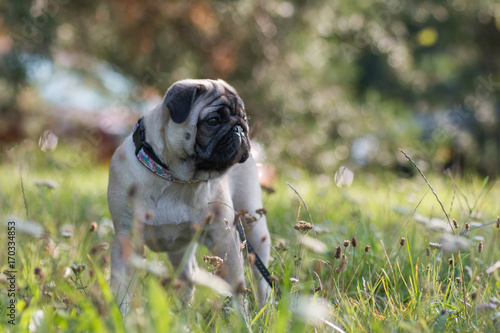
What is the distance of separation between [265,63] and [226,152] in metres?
4.36

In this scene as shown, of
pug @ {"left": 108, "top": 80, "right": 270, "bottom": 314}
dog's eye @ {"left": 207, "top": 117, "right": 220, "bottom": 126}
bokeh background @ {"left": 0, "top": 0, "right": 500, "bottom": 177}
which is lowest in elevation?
bokeh background @ {"left": 0, "top": 0, "right": 500, "bottom": 177}

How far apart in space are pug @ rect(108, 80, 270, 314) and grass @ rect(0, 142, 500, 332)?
221 millimetres

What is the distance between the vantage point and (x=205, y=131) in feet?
8.98

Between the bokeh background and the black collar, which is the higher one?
the black collar

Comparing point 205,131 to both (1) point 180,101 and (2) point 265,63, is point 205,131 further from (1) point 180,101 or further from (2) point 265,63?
(2) point 265,63


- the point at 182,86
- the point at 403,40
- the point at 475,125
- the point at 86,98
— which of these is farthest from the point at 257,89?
the point at 475,125

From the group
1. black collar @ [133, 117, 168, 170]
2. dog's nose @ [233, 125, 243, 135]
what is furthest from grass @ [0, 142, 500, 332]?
dog's nose @ [233, 125, 243, 135]

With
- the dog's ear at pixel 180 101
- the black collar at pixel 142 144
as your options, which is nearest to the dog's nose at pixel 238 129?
the dog's ear at pixel 180 101

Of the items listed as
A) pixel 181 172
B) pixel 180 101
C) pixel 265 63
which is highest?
pixel 180 101

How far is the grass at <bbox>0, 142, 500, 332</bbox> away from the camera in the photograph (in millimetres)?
1702

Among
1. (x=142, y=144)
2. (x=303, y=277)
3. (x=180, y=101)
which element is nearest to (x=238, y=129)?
(x=180, y=101)

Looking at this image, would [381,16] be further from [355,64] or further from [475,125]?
[475,125]

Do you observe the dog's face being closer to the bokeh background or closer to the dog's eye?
the dog's eye

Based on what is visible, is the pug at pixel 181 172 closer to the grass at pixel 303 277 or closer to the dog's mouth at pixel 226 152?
the dog's mouth at pixel 226 152
